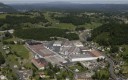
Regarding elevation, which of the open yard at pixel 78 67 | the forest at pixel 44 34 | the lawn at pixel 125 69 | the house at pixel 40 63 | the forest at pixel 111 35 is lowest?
the forest at pixel 44 34

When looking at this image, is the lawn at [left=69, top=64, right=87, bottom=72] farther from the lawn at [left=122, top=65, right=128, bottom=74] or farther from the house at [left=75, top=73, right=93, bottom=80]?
the lawn at [left=122, top=65, right=128, bottom=74]

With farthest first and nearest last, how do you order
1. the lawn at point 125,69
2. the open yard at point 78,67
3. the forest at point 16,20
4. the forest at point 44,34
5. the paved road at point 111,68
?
1. the forest at point 16,20
2. the forest at point 44,34
3. the open yard at point 78,67
4. the lawn at point 125,69
5. the paved road at point 111,68

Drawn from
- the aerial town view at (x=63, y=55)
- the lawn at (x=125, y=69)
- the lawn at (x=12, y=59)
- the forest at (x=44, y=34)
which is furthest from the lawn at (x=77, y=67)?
the forest at (x=44, y=34)

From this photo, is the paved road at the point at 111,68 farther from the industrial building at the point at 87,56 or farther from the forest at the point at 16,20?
the forest at the point at 16,20

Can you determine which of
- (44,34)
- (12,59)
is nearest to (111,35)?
Result: (44,34)

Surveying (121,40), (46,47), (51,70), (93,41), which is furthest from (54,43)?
(51,70)

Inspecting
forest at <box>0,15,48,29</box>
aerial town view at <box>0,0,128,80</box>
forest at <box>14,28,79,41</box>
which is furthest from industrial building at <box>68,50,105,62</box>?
forest at <box>0,15,48,29</box>
